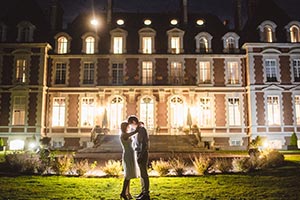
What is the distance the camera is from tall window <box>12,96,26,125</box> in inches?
988

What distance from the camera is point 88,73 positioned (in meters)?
26.2

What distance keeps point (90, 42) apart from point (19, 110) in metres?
7.65

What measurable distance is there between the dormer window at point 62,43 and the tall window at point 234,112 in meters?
13.6

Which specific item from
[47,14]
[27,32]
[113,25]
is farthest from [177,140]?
[47,14]

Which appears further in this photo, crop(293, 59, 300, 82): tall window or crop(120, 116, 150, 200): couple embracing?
crop(293, 59, 300, 82): tall window

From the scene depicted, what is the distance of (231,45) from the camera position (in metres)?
26.8

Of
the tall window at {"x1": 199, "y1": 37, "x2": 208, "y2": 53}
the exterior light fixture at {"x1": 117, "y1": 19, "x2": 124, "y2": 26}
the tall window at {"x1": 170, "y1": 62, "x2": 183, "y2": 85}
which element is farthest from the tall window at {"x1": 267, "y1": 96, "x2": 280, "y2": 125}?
the exterior light fixture at {"x1": 117, "y1": 19, "x2": 124, "y2": 26}

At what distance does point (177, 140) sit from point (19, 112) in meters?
12.4

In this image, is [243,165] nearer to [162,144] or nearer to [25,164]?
[25,164]

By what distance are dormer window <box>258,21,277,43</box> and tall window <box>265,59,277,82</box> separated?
1751mm

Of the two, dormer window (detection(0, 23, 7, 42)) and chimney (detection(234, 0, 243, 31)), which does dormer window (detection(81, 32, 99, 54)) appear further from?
chimney (detection(234, 0, 243, 31))

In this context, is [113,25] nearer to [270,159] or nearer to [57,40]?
[57,40]

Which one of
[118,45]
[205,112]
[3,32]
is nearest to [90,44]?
[118,45]

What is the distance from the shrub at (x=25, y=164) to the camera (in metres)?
12.1
